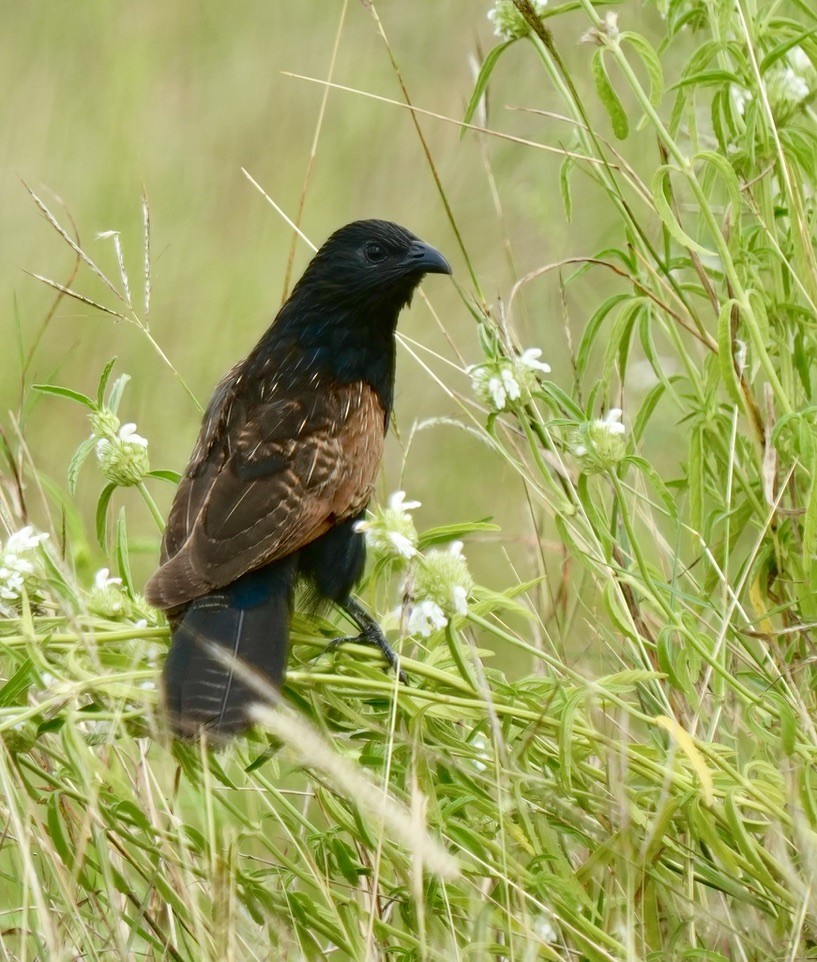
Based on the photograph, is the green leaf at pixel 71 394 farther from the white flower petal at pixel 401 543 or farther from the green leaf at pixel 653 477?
the green leaf at pixel 653 477

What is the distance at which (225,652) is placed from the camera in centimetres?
230

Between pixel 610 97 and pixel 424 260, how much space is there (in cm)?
104

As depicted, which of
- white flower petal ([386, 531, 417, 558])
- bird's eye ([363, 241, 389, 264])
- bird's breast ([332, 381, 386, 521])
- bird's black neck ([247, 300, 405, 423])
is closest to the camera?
white flower petal ([386, 531, 417, 558])

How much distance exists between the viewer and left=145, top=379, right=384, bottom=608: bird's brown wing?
8.45ft

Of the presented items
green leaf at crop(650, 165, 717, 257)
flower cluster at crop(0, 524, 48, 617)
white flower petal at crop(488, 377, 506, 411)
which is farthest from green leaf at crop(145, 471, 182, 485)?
green leaf at crop(650, 165, 717, 257)

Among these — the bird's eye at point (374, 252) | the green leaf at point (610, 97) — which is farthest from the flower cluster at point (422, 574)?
the bird's eye at point (374, 252)

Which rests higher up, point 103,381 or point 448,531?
point 103,381

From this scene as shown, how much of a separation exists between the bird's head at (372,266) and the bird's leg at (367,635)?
0.81m

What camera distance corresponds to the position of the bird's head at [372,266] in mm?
3416

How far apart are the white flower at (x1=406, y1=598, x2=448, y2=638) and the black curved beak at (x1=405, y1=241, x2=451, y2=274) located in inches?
56.5

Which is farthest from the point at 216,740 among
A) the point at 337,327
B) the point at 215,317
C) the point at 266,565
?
the point at 215,317

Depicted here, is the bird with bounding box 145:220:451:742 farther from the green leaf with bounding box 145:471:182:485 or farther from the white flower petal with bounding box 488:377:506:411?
the white flower petal with bounding box 488:377:506:411

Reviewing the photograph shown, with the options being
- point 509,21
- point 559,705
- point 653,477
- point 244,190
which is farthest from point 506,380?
point 244,190

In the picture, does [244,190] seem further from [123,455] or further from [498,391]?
[498,391]
